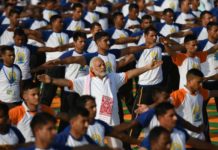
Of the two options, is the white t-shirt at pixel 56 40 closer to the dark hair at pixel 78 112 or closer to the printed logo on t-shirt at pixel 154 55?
the printed logo on t-shirt at pixel 154 55

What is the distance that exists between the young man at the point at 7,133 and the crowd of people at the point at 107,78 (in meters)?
0.01

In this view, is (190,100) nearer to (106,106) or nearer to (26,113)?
(106,106)

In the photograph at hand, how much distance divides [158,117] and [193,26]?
28.8 ft

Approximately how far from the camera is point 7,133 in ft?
36.8

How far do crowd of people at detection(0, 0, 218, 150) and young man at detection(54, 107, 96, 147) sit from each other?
0.01m

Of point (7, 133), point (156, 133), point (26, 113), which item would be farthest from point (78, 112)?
point (26, 113)

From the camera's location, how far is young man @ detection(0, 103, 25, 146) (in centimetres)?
1116

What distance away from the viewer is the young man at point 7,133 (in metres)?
11.2

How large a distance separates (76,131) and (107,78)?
308 centimetres

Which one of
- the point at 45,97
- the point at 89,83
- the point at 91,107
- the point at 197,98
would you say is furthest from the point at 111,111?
the point at 45,97

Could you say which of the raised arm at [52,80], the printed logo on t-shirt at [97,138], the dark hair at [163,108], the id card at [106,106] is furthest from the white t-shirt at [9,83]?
the dark hair at [163,108]

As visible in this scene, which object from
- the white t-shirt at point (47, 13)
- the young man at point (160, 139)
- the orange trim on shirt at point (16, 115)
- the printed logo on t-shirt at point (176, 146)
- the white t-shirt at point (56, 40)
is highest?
the white t-shirt at point (47, 13)

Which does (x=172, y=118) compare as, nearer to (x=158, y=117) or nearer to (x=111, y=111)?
(x=158, y=117)

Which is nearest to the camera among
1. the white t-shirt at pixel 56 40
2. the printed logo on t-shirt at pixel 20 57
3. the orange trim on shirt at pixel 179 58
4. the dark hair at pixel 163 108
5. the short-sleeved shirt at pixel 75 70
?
the dark hair at pixel 163 108
